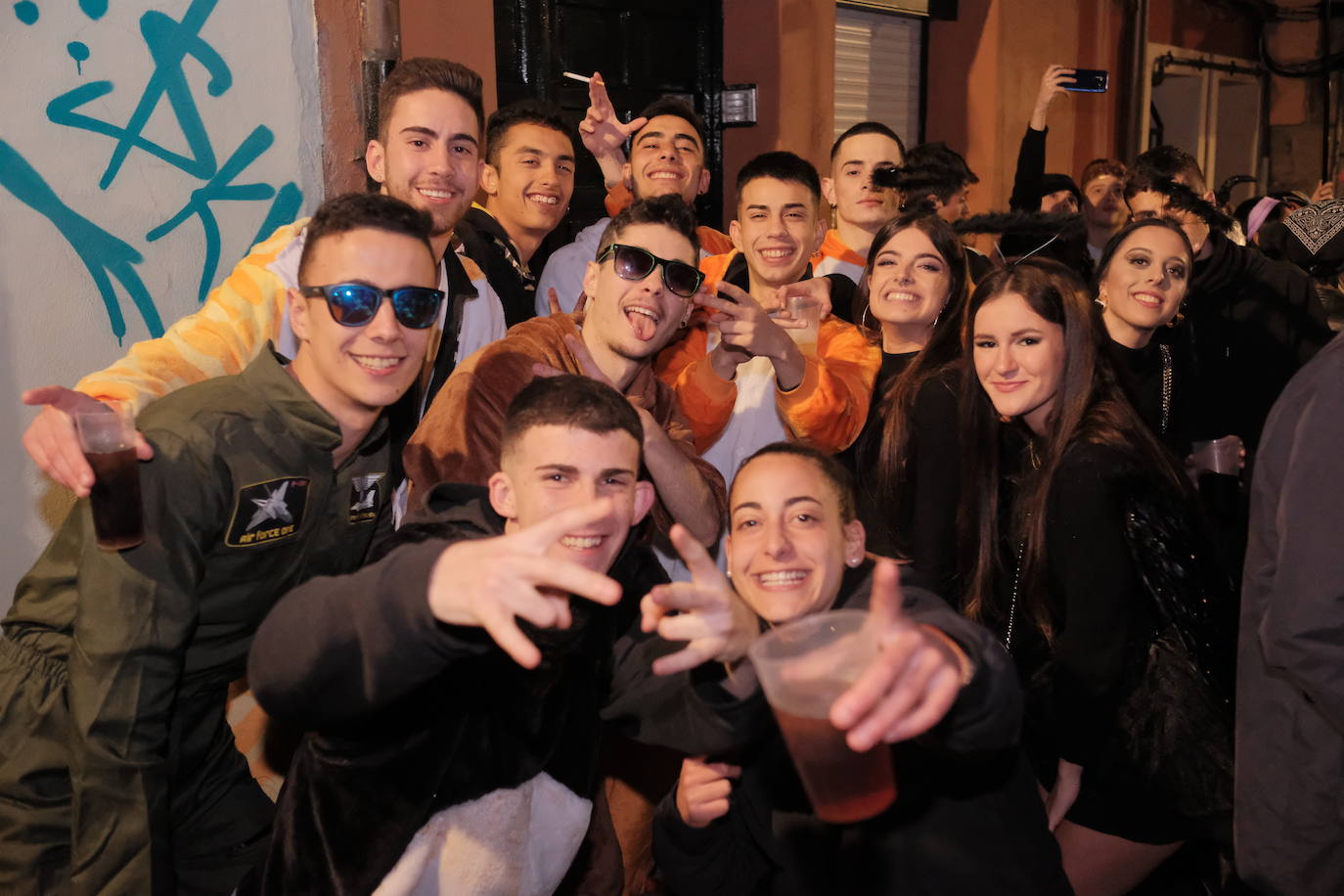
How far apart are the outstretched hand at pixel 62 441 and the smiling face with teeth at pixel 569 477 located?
736 millimetres

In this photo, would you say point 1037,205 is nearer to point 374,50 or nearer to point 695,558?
point 374,50

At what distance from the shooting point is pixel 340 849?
84.2 inches

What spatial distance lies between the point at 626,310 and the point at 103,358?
1.83 meters

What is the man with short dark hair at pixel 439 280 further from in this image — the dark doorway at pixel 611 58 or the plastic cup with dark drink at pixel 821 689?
the dark doorway at pixel 611 58

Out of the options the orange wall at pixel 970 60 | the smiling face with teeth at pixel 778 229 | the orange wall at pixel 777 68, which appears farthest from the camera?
the orange wall at pixel 777 68

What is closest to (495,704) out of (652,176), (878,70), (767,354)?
(767,354)

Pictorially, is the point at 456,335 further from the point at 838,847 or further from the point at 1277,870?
the point at 1277,870

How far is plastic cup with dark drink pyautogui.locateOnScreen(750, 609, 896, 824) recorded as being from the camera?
1.53 meters

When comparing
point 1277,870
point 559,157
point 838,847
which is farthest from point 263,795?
point 559,157

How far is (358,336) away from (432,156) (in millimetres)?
1108

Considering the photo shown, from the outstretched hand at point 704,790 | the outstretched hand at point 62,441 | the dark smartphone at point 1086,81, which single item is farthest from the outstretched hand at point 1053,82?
the outstretched hand at point 62,441

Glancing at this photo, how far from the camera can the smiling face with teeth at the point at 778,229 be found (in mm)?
4023

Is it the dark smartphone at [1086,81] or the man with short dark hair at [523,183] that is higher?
the dark smartphone at [1086,81]

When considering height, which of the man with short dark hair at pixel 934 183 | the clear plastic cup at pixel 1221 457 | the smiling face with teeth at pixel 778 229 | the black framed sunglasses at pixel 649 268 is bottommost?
the clear plastic cup at pixel 1221 457
